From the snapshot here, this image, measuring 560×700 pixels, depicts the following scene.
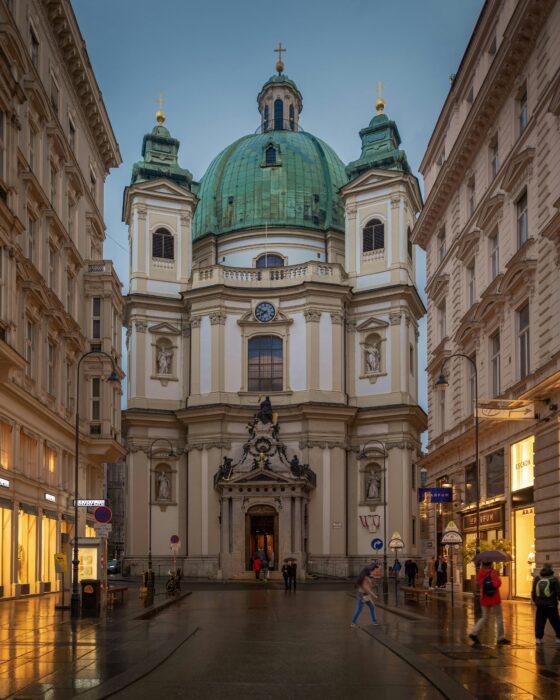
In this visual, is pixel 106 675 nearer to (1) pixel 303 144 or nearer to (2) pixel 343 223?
(2) pixel 343 223

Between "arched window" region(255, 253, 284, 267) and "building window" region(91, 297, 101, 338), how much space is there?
2673 centimetres

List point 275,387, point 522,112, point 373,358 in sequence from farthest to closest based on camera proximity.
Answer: point 275,387, point 373,358, point 522,112

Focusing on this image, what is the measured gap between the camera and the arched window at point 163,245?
74.8 m

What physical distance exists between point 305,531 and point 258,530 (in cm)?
305

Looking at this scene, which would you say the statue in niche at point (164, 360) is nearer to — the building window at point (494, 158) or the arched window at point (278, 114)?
→ the arched window at point (278, 114)

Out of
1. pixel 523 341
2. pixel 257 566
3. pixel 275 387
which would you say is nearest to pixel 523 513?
A: pixel 523 341

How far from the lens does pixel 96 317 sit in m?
51.7

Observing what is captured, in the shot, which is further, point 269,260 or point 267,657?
point 269,260

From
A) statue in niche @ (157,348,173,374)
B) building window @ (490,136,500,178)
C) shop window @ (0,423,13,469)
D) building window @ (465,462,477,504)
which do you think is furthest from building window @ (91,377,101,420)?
building window @ (490,136,500,178)

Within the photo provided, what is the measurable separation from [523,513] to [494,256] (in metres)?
9.81

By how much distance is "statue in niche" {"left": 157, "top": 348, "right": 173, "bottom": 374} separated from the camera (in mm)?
72375

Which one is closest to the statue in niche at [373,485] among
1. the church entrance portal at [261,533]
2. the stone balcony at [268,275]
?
the church entrance portal at [261,533]

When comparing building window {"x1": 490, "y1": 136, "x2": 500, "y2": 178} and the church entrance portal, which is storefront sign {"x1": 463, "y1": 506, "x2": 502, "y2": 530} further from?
the church entrance portal

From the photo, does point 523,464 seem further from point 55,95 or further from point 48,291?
point 55,95
